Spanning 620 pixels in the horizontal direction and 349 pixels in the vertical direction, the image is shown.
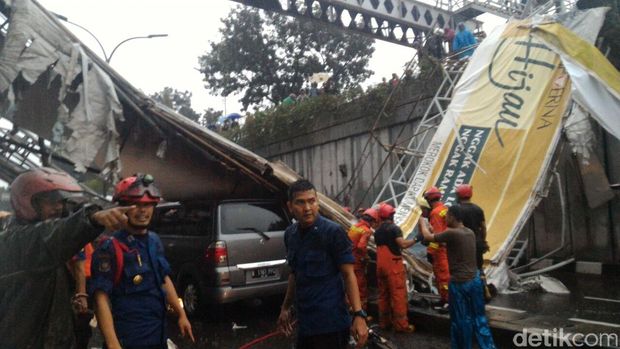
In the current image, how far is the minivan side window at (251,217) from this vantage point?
7.26 m

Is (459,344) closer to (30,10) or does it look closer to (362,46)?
(30,10)

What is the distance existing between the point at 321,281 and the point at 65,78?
4.09m

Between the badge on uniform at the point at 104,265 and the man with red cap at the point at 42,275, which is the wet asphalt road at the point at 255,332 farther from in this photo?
the man with red cap at the point at 42,275

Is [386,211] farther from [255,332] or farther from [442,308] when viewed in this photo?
[255,332]

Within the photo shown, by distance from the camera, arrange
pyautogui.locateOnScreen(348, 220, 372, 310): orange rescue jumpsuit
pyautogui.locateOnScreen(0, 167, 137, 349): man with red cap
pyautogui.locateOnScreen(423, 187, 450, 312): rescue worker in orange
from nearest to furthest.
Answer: pyautogui.locateOnScreen(0, 167, 137, 349): man with red cap → pyautogui.locateOnScreen(423, 187, 450, 312): rescue worker in orange → pyautogui.locateOnScreen(348, 220, 372, 310): orange rescue jumpsuit

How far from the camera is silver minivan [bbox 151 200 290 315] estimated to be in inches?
274

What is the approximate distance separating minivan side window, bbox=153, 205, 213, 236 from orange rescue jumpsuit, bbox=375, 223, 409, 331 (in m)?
2.49

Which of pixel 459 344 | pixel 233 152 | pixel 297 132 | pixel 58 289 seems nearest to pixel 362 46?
pixel 297 132

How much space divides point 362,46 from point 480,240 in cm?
2372

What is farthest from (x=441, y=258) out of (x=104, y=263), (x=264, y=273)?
(x=104, y=263)

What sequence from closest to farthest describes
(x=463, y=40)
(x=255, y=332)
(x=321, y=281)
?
(x=321, y=281)
(x=255, y=332)
(x=463, y=40)

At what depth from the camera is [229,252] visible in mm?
7000

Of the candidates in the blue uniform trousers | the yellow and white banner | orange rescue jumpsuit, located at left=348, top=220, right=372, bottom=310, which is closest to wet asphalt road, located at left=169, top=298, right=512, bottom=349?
orange rescue jumpsuit, located at left=348, top=220, right=372, bottom=310

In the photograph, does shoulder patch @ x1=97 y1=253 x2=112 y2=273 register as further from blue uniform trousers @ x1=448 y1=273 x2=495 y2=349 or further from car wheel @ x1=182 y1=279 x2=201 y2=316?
car wheel @ x1=182 y1=279 x2=201 y2=316
